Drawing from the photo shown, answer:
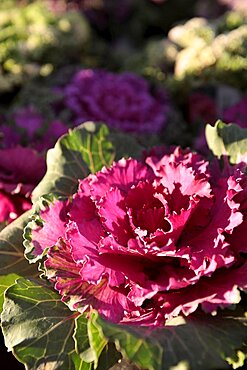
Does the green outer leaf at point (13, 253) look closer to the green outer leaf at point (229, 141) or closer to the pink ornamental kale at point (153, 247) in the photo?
the pink ornamental kale at point (153, 247)

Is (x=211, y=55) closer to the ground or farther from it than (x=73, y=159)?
closer to the ground

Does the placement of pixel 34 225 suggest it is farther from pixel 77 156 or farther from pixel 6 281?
pixel 77 156

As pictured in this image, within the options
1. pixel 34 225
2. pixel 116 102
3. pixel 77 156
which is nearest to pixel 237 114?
pixel 116 102

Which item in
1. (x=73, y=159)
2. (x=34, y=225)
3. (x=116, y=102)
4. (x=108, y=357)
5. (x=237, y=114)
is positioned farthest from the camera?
(x=116, y=102)

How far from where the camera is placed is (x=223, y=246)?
31.4 inches

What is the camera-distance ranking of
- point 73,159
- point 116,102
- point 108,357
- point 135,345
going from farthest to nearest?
point 116,102 < point 73,159 < point 108,357 < point 135,345

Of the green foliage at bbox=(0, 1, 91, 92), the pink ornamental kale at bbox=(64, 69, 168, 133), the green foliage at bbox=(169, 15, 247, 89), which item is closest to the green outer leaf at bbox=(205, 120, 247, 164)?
the pink ornamental kale at bbox=(64, 69, 168, 133)

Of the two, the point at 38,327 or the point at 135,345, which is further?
the point at 38,327

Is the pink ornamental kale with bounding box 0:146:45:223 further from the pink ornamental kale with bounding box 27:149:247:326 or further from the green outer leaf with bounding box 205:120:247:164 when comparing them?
the green outer leaf with bounding box 205:120:247:164

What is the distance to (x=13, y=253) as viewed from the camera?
100cm

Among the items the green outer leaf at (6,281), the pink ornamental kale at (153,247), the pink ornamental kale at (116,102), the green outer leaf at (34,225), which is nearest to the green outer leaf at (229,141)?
the pink ornamental kale at (153,247)

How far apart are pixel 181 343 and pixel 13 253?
0.38 m

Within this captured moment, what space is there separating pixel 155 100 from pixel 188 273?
1173 millimetres

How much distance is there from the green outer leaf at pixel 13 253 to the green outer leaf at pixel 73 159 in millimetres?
72
